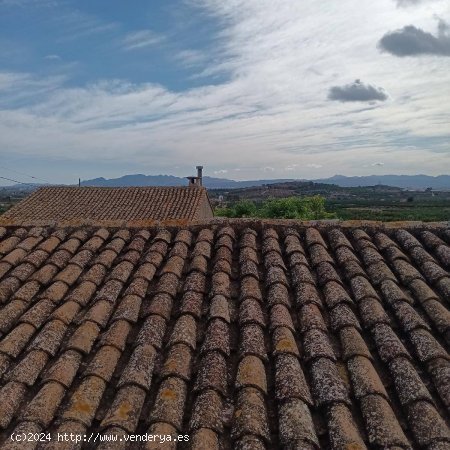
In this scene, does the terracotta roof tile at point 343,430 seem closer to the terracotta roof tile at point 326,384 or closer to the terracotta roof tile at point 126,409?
the terracotta roof tile at point 326,384

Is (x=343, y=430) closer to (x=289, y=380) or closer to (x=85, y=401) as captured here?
(x=289, y=380)

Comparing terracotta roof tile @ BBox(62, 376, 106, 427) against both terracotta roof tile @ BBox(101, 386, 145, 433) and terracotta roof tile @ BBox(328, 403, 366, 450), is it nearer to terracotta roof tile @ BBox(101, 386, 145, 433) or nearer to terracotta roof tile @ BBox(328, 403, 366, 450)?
terracotta roof tile @ BBox(101, 386, 145, 433)

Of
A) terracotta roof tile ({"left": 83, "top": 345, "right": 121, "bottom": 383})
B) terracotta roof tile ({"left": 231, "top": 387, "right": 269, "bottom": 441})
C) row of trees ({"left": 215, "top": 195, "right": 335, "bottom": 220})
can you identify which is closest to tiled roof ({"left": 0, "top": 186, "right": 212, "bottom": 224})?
row of trees ({"left": 215, "top": 195, "right": 335, "bottom": 220})

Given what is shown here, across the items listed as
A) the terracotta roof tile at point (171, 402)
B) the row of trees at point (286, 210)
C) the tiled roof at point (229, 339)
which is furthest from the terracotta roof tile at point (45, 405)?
the row of trees at point (286, 210)

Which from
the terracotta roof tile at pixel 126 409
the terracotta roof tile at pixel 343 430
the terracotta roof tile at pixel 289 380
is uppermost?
the terracotta roof tile at pixel 289 380

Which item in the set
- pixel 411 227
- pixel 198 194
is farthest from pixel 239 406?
pixel 198 194

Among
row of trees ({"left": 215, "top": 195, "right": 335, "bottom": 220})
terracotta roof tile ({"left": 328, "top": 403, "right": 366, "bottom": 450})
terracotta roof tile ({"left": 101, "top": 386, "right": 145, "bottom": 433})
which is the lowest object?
row of trees ({"left": 215, "top": 195, "right": 335, "bottom": 220})
